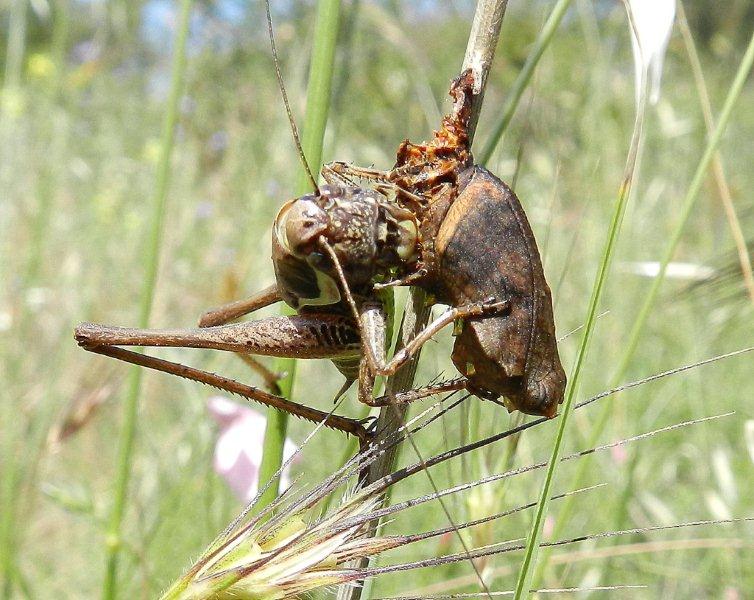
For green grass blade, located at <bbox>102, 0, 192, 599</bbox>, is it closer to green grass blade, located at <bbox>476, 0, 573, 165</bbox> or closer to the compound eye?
the compound eye

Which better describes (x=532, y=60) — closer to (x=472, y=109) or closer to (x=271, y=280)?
(x=472, y=109)

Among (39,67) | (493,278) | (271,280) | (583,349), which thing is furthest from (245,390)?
(39,67)

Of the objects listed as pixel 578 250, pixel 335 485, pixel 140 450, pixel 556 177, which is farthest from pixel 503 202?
pixel 578 250

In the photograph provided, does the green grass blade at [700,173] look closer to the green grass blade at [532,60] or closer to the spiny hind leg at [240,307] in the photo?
the green grass blade at [532,60]

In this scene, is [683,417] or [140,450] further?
[140,450]

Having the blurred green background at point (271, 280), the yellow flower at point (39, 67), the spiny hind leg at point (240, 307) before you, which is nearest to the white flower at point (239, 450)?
the blurred green background at point (271, 280)

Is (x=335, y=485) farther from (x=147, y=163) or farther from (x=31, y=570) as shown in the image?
(x=147, y=163)
